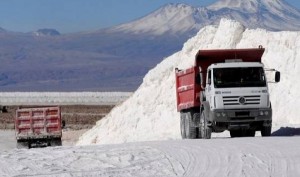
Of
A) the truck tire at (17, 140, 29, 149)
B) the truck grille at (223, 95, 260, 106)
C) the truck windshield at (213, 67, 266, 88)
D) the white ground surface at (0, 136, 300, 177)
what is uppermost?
the truck windshield at (213, 67, 266, 88)

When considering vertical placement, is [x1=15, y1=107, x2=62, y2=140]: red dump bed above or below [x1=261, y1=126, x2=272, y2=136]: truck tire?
above

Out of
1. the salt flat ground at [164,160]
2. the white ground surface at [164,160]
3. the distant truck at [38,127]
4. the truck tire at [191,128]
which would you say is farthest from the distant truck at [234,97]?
the distant truck at [38,127]

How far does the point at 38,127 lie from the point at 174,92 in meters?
7.95

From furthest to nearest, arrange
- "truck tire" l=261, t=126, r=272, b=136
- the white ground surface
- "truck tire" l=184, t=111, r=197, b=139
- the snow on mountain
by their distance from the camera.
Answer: the snow on mountain < "truck tire" l=184, t=111, r=197, b=139 < "truck tire" l=261, t=126, r=272, b=136 < the white ground surface

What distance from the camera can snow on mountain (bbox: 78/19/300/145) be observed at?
3906cm

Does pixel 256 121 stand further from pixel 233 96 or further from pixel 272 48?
pixel 272 48

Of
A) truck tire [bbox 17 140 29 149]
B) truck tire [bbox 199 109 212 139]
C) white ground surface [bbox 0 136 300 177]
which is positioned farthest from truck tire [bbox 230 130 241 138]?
truck tire [bbox 17 140 29 149]

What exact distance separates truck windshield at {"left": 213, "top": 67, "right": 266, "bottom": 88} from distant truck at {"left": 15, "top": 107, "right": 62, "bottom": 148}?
1139 centimetres

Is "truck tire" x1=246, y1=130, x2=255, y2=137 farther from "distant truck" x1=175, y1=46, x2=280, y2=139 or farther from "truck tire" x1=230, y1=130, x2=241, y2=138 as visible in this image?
"distant truck" x1=175, y1=46, x2=280, y2=139

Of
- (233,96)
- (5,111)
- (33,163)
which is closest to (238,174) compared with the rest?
(33,163)

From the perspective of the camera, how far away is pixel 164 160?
22.4m

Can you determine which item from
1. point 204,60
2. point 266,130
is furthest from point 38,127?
point 266,130

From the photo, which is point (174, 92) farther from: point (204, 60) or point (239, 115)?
point (239, 115)

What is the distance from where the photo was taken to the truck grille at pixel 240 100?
27969 mm
